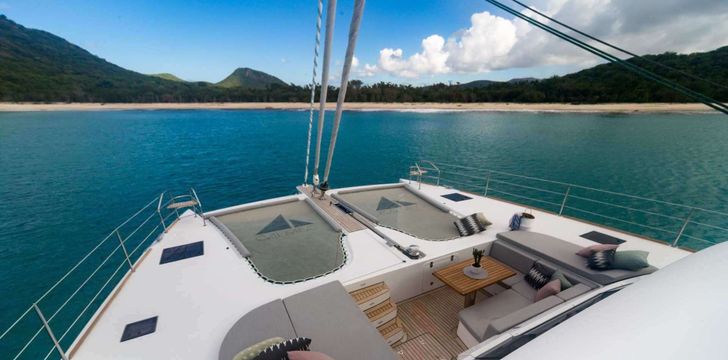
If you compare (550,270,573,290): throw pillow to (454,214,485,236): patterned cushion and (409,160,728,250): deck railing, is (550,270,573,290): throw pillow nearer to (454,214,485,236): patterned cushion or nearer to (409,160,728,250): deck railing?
(454,214,485,236): patterned cushion

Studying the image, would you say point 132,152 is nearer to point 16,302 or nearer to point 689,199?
point 16,302

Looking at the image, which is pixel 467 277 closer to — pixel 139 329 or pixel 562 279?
pixel 562 279

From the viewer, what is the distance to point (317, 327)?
327 cm

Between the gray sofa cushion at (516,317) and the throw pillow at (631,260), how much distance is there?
1.49m

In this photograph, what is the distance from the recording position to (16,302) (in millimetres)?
6793

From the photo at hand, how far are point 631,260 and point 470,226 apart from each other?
2.72 m

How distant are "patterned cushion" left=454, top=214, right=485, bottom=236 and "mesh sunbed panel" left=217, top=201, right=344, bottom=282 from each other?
298 centimetres

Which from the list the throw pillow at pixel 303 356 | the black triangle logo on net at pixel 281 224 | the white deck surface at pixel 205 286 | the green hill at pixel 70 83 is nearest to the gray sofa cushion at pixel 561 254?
the white deck surface at pixel 205 286

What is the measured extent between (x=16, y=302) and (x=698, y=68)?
120 m

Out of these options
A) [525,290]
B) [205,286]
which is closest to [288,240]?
[205,286]

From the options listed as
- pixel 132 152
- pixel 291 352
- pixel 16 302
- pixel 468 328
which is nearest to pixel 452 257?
pixel 468 328

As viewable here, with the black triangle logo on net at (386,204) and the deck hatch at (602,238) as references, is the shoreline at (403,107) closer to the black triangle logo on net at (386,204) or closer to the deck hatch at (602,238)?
the black triangle logo on net at (386,204)

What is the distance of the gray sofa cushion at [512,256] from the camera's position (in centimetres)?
522

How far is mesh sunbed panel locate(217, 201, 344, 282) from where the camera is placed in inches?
195
